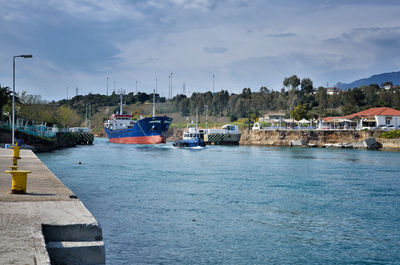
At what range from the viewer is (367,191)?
31.1 m

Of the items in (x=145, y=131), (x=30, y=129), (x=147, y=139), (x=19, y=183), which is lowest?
(x=19, y=183)

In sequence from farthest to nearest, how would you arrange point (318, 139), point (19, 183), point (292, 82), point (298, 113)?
point (292, 82) < point (298, 113) < point (318, 139) < point (19, 183)

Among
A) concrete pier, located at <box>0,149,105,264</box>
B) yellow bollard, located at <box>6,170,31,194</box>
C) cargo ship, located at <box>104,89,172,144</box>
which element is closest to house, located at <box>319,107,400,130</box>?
cargo ship, located at <box>104,89,172,144</box>

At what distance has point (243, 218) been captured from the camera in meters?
21.5

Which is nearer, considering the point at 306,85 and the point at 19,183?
the point at 19,183

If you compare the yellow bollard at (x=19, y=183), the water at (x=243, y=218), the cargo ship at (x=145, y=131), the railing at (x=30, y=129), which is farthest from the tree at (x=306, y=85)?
the yellow bollard at (x=19, y=183)

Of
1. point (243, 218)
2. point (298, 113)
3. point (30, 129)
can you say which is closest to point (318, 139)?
point (298, 113)

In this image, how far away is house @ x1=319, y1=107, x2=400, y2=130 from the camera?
107m

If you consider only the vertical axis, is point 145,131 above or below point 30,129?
below

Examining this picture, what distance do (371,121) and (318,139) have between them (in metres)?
14.2

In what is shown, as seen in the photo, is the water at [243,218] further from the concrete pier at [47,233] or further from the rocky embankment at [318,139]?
the rocky embankment at [318,139]

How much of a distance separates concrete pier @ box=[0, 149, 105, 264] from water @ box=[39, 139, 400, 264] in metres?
3.87

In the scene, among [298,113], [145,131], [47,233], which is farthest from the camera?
[298,113]

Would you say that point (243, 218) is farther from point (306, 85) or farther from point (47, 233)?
point (306, 85)
